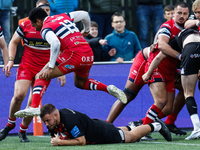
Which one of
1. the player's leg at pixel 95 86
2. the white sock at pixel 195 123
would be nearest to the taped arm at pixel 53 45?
the player's leg at pixel 95 86

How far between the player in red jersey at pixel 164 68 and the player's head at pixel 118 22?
2.16 meters

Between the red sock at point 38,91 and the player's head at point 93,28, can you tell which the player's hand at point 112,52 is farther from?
the red sock at point 38,91

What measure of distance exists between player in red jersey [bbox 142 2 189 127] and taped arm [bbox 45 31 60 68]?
4.87 feet

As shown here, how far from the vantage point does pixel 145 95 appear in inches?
309

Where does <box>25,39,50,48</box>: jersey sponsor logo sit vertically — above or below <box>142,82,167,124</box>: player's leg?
above

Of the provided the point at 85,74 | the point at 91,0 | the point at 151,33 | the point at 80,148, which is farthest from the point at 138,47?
the point at 80,148

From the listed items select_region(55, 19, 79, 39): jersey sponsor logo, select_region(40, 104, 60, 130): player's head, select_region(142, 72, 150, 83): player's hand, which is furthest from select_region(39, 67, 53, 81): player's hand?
select_region(142, 72, 150, 83): player's hand

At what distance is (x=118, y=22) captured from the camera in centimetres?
820

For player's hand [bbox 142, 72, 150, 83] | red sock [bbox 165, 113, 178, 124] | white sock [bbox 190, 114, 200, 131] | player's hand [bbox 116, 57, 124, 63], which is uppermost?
player's hand [bbox 142, 72, 150, 83]

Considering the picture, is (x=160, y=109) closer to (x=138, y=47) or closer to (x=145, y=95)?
(x=145, y=95)

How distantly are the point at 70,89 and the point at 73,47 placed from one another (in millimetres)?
2371

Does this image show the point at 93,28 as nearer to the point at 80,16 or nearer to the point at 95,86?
the point at 80,16

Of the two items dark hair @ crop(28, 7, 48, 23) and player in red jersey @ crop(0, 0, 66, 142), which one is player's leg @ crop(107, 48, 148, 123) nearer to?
player in red jersey @ crop(0, 0, 66, 142)

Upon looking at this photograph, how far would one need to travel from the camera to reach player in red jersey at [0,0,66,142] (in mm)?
6234
